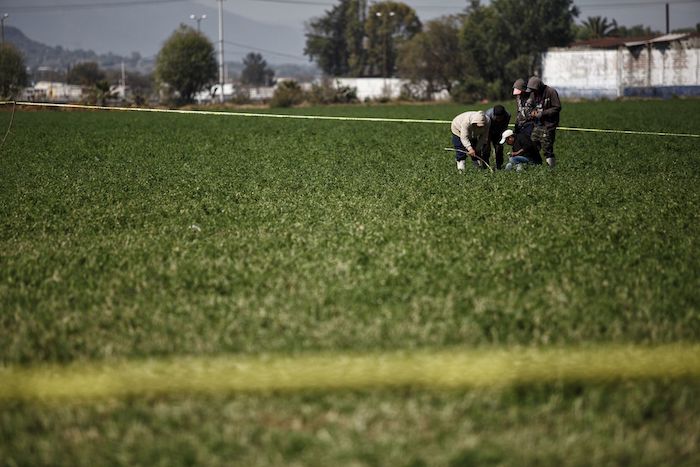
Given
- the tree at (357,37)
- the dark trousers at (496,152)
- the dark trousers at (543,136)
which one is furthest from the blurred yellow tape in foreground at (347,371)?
the tree at (357,37)

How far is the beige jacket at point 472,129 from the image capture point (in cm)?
1382

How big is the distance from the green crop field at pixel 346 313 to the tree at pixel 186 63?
87530mm

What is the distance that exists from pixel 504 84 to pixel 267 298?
87.9 metres

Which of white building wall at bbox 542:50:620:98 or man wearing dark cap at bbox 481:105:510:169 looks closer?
man wearing dark cap at bbox 481:105:510:169

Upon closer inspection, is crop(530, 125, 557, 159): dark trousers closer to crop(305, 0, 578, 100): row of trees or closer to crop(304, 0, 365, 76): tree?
crop(305, 0, 578, 100): row of trees

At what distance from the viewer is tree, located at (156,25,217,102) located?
9712 centimetres

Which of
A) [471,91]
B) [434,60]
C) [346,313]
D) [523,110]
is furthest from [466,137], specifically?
[434,60]

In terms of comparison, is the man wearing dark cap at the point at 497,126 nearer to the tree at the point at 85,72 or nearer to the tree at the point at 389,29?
the tree at the point at 389,29

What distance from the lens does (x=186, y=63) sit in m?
97.1

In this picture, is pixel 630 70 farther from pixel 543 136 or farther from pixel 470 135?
pixel 470 135

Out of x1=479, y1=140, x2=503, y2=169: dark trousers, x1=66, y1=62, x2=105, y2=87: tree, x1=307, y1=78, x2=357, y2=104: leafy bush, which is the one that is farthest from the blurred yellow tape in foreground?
x1=66, y1=62, x2=105, y2=87: tree

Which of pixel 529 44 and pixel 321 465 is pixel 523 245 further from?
pixel 529 44

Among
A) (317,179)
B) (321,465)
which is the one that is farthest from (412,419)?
(317,179)

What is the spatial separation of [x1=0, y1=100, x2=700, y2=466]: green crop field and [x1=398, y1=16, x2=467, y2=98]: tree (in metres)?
96.5
